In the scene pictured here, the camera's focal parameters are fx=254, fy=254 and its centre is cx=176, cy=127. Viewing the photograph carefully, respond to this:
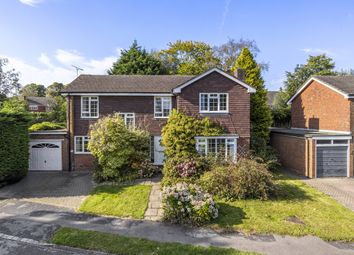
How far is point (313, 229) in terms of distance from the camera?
939 centimetres

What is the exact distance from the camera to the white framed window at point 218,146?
680 inches

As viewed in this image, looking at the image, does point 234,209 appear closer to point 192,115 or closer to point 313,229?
point 313,229

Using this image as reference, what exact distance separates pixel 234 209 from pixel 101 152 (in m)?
9.20

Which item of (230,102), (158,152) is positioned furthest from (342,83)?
(158,152)

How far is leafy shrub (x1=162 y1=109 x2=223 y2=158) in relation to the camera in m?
16.6

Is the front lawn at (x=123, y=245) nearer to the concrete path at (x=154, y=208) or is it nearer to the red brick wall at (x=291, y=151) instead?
the concrete path at (x=154, y=208)

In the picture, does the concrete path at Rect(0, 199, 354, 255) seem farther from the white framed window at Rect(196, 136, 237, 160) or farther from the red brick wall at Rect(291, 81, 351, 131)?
the red brick wall at Rect(291, 81, 351, 131)

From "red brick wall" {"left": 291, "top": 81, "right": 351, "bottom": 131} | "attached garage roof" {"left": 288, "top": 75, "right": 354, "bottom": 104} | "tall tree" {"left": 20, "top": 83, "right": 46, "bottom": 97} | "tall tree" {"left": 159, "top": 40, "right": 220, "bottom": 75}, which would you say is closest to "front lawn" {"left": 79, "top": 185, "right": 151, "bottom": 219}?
"red brick wall" {"left": 291, "top": 81, "right": 351, "bottom": 131}

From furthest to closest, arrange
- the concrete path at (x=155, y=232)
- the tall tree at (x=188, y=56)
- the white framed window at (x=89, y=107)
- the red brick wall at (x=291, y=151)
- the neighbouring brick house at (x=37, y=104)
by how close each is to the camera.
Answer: the neighbouring brick house at (x=37, y=104) < the tall tree at (x=188, y=56) < the white framed window at (x=89, y=107) < the red brick wall at (x=291, y=151) < the concrete path at (x=155, y=232)

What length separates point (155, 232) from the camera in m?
9.20

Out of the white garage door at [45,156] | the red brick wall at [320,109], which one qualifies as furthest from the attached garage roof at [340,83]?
the white garage door at [45,156]

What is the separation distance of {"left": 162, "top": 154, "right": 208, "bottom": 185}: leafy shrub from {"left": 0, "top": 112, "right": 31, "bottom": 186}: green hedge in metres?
9.33

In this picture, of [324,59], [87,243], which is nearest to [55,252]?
[87,243]

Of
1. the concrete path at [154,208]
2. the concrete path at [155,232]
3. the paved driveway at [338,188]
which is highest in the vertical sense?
the paved driveway at [338,188]
